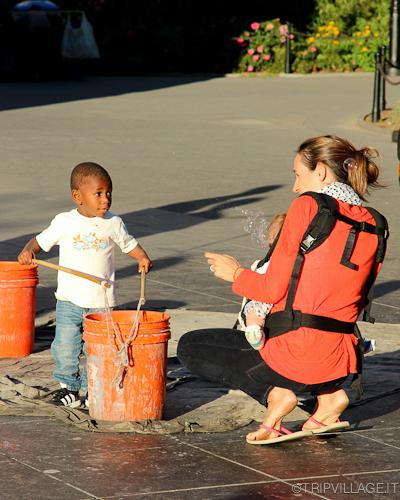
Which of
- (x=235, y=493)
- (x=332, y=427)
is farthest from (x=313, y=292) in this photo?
(x=235, y=493)

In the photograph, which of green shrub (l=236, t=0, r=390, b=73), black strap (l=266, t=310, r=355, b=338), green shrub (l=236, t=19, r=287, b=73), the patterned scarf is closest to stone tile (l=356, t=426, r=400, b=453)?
black strap (l=266, t=310, r=355, b=338)

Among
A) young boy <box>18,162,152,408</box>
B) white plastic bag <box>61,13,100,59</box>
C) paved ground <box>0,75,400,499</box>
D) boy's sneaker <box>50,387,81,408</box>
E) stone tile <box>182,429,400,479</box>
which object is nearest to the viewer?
paved ground <box>0,75,400,499</box>

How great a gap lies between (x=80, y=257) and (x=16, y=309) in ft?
3.57

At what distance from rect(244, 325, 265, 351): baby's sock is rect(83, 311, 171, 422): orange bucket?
1.80 ft

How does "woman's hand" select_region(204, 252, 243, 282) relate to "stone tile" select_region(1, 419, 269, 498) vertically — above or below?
above

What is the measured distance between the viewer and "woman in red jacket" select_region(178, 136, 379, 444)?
566 cm

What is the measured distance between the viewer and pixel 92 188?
6.66 m

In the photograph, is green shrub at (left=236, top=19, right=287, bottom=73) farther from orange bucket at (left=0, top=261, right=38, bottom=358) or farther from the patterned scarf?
the patterned scarf

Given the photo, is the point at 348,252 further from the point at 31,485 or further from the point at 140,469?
the point at 31,485

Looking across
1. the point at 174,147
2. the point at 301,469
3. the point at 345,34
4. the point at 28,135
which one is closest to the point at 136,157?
the point at 174,147

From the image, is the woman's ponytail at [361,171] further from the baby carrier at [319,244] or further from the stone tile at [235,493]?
the stone tile at [235,493]

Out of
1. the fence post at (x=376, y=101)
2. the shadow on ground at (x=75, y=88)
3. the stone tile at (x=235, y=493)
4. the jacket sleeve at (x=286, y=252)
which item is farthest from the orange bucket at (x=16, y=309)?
the shadow on ground at (x=75, y=88)

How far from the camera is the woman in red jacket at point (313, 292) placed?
566 centimetres

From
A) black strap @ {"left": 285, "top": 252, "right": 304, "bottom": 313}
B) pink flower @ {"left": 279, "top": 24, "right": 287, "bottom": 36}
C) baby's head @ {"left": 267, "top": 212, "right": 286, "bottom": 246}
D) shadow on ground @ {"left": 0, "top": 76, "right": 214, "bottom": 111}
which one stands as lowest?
shadow on ground @ {"left": 0, "top": 76, "right": 214, "bottom": 111}
